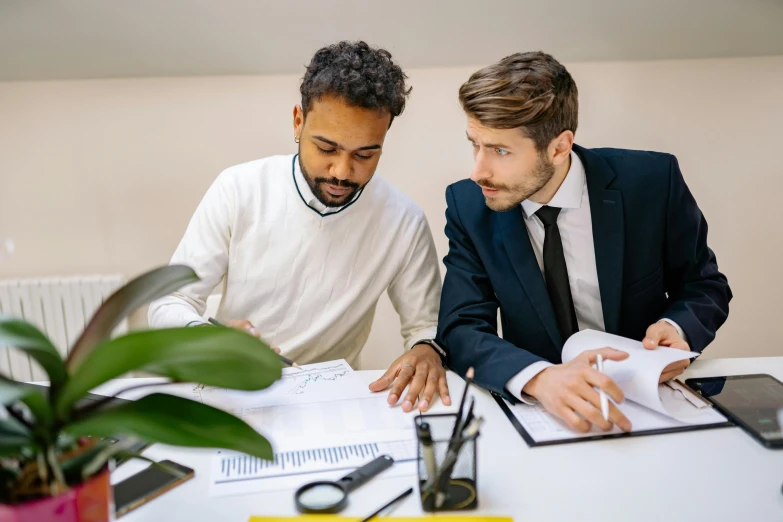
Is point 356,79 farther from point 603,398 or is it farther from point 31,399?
point 31,399

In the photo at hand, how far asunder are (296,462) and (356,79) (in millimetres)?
892

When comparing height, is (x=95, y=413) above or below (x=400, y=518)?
above

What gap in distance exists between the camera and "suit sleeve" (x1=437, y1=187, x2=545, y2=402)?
3.97 feet

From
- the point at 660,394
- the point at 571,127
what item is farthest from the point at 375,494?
the point at 571,127

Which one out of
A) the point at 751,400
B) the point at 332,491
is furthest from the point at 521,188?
the point at 332,491

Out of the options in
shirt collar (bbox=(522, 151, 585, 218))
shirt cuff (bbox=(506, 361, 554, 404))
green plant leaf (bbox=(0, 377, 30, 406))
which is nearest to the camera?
green plant leaf (bbox=(0, 377, 30, 406))

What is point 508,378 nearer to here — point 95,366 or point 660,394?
point 660,394

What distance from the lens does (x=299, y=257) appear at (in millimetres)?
1660

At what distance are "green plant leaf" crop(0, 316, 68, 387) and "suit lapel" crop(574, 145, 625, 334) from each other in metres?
1.17

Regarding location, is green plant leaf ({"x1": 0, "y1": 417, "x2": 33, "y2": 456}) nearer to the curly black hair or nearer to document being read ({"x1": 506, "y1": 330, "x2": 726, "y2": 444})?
document being read ({"x1": 506, "y1": 330, "x2": 726, "y2": 444})

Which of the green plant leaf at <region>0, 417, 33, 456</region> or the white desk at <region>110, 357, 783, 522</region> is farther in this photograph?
the white desk at <region>110, 357, 783, 522</region>

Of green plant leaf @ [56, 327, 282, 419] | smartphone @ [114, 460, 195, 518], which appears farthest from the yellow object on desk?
green plant leaf @ [56, 327, 282, 419]

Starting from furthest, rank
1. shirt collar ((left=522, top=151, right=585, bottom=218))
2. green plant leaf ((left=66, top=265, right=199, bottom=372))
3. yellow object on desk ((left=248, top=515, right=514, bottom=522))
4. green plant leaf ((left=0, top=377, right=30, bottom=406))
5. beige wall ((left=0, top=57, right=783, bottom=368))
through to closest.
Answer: beige wall ((left=0, top=57, right=783, bottom=368))
shirt collar ((left=522, top=151, right=585, bottom=218))
yellow object on desk ((left=248, top=515, right=514, bottom=522))
green plant leaf ((left=66, top=265, right=199, bottom=372))
green plant leaf ((left=0, top=377, right=30, bottom=406))

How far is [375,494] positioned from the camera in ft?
2.93
